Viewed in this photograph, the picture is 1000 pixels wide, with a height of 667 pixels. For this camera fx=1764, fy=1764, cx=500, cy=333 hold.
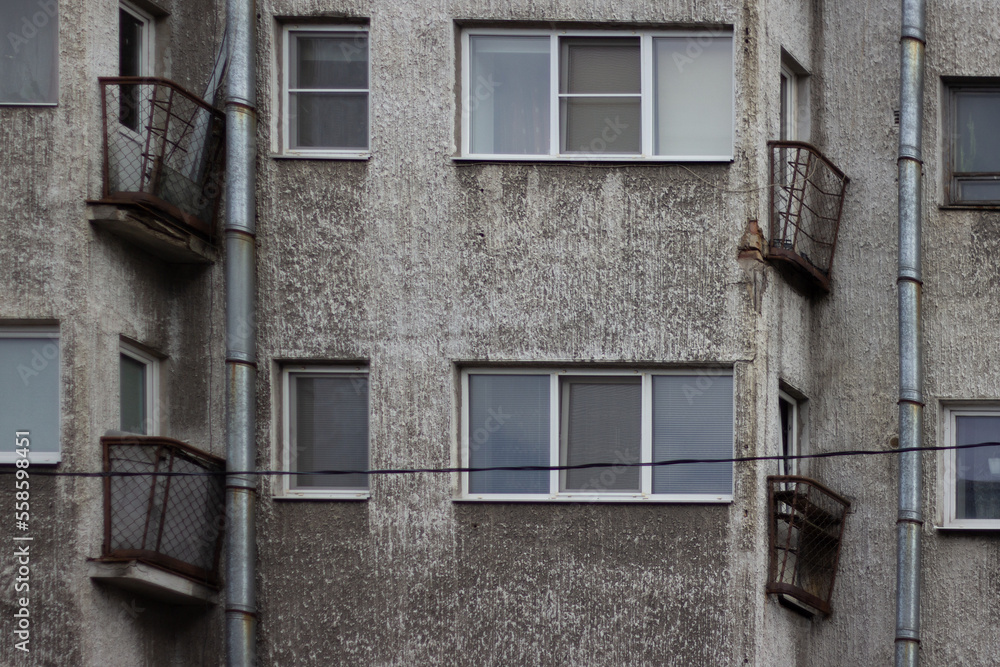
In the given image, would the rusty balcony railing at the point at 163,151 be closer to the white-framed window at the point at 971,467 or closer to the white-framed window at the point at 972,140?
the white-framed window at the point at 972,140

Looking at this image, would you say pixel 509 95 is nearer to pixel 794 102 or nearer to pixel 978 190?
pixel 794 102

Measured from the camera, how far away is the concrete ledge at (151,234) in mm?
13531

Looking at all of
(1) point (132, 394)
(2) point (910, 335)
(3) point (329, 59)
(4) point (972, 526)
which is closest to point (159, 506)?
(1) point (132, 394)

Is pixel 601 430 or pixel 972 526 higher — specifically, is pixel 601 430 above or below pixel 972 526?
above

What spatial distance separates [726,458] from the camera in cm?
1422

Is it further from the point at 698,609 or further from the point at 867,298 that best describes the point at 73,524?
the point at 867,298

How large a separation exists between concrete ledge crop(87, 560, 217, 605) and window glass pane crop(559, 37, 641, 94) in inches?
203

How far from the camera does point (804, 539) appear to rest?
1480cm

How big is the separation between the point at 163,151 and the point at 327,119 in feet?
5.00

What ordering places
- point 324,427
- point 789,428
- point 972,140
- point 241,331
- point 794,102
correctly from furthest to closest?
point 794,102
point 972,140
point 789,428
point 324,427
point 241,331

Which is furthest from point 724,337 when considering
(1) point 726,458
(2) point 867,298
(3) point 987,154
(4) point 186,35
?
(4) point 186,35

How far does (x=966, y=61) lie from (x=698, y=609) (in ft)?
18.5

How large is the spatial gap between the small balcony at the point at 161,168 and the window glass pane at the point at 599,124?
2.90 meters

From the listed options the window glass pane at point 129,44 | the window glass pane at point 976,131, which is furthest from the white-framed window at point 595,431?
the window glass pane at point 129,44
